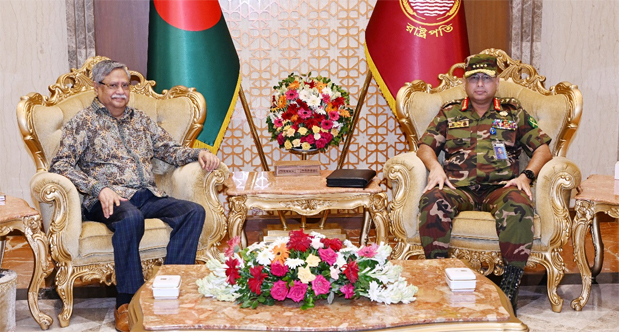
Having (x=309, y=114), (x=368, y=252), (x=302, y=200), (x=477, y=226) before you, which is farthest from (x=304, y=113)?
(x=368, y=252)

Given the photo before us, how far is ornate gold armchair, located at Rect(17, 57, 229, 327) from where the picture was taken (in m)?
3.29

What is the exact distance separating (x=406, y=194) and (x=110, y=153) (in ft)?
5.12

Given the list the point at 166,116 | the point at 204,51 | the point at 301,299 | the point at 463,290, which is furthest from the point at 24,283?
the point at 463,290

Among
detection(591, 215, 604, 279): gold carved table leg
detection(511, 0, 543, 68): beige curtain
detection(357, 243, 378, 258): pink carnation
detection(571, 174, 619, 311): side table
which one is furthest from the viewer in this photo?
detection(511, 0, 543, 68): beige curtain

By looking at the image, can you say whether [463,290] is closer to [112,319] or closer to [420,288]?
[420,288]

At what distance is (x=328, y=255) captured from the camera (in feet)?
7.74

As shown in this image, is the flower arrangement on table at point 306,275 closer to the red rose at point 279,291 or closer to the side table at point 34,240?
the red rose at point 279,291

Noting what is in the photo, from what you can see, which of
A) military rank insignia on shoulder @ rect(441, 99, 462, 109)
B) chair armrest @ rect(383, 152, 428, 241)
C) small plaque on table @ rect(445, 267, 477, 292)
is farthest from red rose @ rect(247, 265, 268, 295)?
military rank insignia on shoulder @ rect(441, 99, 462, 109)

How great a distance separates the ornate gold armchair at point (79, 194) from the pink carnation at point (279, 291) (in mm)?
1297

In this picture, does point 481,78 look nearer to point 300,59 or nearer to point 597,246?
point 597,246

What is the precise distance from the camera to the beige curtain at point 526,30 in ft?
16.4

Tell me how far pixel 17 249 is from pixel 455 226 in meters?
3.02

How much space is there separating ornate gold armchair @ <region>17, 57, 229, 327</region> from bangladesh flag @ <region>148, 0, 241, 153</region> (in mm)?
415

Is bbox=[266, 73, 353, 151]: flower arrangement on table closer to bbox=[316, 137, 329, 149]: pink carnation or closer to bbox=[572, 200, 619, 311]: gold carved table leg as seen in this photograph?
bbox=[316, 137, 329, 149]: pink carnation
